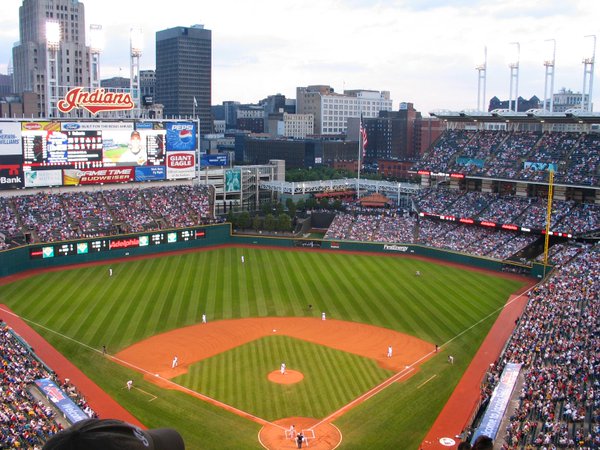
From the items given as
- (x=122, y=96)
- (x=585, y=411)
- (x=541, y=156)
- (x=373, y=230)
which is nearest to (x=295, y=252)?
(x=373, y=230)

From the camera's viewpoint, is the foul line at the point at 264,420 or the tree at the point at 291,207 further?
the tree at the point at 291,207

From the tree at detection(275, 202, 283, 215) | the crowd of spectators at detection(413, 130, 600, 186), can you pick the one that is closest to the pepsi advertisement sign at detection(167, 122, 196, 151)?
the tree at detection(275, 202, 283, 215)

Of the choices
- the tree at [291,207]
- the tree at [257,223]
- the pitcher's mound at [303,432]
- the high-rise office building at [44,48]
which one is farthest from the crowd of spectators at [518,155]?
the high-rise office building at [44,48]

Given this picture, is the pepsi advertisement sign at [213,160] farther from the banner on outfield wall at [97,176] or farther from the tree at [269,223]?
the banner on outfield wall at [97,176]

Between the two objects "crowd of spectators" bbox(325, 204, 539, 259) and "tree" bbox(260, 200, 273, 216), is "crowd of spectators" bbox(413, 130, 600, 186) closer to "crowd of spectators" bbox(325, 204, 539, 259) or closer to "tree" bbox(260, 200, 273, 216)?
"crowd of spectators" bbox(325, 204, 539, 259)

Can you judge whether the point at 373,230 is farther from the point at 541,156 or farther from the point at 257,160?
the point at 257,160

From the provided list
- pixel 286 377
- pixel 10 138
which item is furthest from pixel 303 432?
pixel 10 138

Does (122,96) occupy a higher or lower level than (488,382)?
higher
